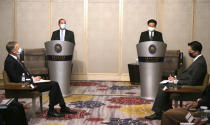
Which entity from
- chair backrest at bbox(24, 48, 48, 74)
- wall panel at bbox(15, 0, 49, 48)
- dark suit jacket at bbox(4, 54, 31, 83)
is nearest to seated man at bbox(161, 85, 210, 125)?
dark suit jacket at bbox(4, 54, 31, 83)

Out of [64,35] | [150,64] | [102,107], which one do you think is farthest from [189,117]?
[64,35]

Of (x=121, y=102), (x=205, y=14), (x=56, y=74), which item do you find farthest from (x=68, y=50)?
(x=205, y=14)

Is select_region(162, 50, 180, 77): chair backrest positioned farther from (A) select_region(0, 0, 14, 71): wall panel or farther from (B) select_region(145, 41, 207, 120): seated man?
(A) select_region(0, 0, 14, 71): wall panel

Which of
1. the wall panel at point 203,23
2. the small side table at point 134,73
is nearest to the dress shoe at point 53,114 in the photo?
the small side table at point 134,73

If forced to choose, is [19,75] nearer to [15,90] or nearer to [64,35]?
[15,90]

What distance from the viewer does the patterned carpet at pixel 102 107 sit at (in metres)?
4.57

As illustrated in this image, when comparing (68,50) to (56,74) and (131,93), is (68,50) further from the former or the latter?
(131,93)

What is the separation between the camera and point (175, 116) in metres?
3.22

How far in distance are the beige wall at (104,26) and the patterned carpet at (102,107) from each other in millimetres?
1616

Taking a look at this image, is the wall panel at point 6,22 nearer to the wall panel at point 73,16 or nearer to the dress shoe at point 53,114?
the wall panel at point 73,16

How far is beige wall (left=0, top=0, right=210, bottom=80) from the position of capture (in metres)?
9.18

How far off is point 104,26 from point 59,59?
340 centimetres

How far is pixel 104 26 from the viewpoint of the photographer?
943 cm

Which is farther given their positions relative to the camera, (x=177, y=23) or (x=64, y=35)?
(x=177, y=23)
